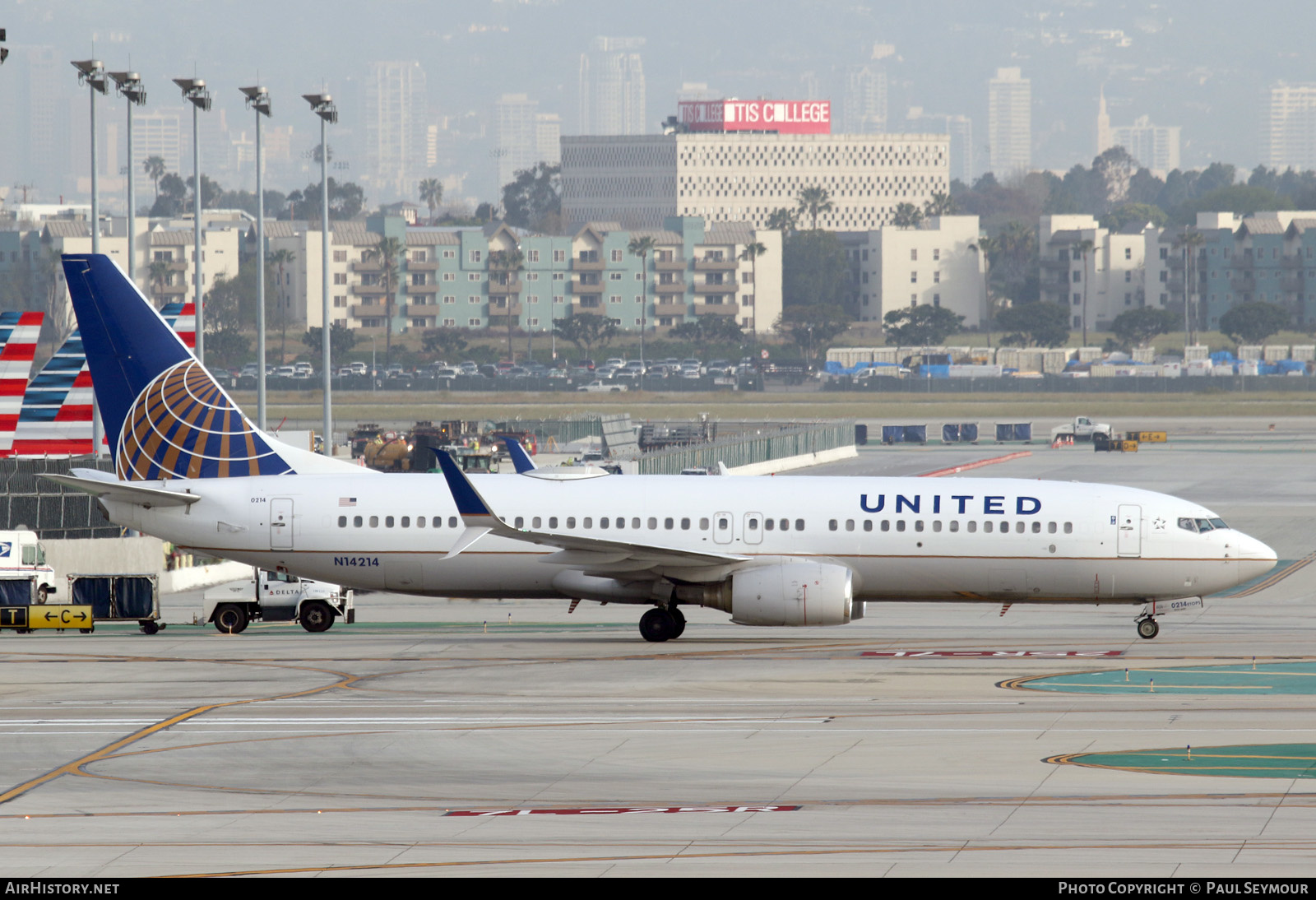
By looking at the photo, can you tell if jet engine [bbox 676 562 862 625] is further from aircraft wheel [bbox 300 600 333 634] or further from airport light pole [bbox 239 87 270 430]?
airport light pole [bbox 239 87 270 430]

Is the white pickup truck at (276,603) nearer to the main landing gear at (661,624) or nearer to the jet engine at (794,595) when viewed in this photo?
the main landing gear at (661,624)

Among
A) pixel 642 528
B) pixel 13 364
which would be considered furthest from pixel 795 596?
pixel 13 364

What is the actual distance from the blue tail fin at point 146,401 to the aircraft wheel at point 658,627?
33.2 ft

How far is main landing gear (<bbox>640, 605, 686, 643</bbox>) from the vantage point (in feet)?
138

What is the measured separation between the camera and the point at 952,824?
2256 centimetres

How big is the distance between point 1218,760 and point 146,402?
28.6 meters

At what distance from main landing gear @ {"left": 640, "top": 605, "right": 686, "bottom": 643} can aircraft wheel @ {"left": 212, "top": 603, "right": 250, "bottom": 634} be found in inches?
455

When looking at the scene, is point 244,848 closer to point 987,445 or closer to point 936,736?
point 936,736

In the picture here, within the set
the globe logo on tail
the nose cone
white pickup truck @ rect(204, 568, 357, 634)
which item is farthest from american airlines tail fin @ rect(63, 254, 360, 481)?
the nose cone

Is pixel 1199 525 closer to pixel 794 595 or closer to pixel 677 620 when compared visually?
pixel 794 595

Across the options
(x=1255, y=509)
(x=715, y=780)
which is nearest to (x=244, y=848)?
(x=715, y=780)

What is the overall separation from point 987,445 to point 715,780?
108 metres

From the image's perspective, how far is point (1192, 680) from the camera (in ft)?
116

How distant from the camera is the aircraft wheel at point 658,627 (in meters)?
42.1
